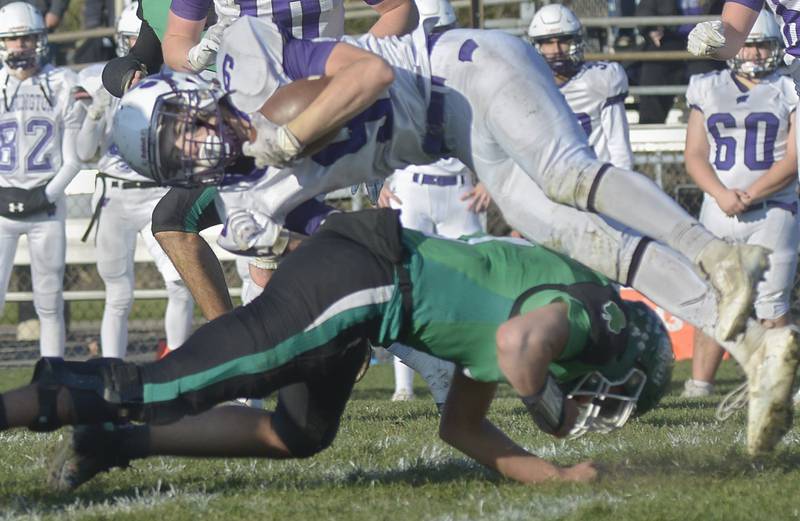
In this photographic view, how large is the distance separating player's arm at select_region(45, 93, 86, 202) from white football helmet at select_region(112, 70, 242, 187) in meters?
4.74

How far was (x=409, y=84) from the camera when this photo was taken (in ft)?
14.0

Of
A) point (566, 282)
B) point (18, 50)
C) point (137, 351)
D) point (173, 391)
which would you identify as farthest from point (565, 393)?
point (137, 351)

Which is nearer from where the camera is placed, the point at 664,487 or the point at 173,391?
the point at 173,391

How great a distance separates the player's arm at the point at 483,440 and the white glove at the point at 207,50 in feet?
5.06

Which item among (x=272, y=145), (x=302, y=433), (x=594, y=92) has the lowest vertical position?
(x=594, y=92)

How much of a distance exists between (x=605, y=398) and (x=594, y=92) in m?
4.18

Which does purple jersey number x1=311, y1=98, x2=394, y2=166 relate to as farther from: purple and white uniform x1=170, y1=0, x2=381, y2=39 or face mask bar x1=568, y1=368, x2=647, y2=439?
purple and white uniform x1=170, y1=0, x2=381, y2=39

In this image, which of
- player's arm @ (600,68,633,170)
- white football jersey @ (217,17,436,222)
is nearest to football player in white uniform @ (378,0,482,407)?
player's arm @ (600,68,633,170)

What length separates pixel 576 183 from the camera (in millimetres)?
4043

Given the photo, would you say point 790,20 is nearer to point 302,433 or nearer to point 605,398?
point 605,398

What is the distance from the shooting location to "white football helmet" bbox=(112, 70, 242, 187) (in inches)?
153

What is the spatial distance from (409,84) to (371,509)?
1.33 meters

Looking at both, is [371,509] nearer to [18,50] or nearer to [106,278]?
[106,278]

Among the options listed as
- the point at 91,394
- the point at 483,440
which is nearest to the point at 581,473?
the point at 483,440
